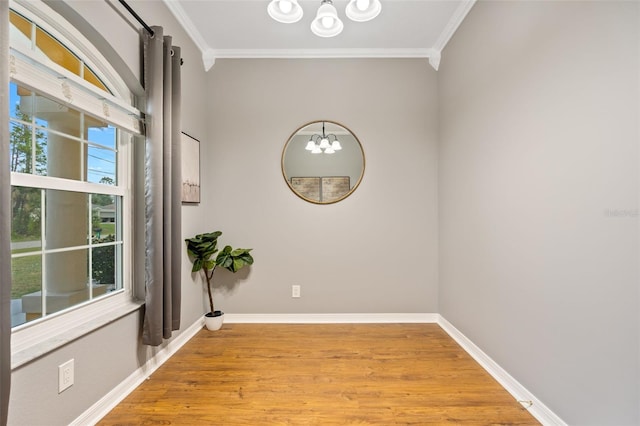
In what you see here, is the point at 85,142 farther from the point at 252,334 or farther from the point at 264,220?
the point at 252,334

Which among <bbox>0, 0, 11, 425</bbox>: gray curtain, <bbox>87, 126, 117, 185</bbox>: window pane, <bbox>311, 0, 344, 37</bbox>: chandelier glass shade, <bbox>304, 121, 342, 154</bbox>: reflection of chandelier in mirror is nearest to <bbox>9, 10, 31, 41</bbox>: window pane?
<bbox>0, 0, 11, 425</bbox>: gray curtain

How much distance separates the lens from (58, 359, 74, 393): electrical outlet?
1403 mm

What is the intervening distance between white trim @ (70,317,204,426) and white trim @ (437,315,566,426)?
2345mm

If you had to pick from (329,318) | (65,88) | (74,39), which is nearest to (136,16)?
(74,39)

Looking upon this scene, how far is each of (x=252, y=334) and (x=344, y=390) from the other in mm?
1186

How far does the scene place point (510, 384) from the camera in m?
1.87

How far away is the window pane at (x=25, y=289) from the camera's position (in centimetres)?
135

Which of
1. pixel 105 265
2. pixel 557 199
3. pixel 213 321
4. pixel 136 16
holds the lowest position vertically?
pixel 213 321

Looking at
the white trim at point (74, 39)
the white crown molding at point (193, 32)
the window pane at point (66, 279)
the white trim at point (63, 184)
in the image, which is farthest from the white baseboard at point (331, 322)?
the white crown molding at point (193, 32)

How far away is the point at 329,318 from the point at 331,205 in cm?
116

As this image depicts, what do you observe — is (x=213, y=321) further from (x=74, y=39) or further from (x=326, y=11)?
(x=326, y=11)

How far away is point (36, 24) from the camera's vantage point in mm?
1431

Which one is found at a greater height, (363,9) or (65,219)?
(363,9)

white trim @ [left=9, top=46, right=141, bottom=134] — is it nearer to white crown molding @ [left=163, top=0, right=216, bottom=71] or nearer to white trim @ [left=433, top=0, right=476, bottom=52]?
white crown molding @ [left=163, top=0, right=216, bottom=71]
